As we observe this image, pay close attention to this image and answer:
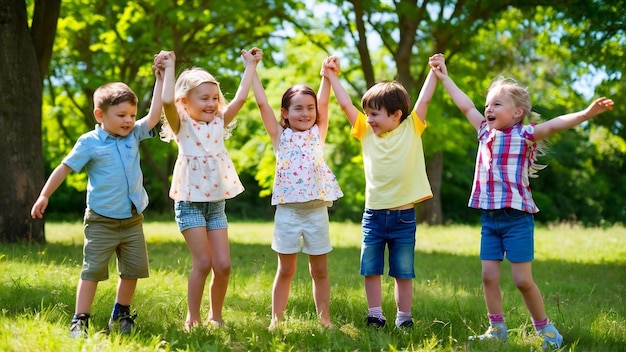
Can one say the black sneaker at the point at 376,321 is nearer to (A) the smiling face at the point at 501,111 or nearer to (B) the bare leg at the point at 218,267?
(B) the bare leg at the point at 218,267

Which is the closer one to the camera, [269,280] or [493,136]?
[493,136]

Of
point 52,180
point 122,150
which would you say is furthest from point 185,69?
point 52,180

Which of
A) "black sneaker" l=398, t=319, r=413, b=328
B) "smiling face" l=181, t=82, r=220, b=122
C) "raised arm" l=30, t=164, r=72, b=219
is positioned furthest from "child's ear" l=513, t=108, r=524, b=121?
"raised arm" l=30, t=164, r=72, b=219

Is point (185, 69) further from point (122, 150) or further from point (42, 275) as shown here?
point (42, 275)

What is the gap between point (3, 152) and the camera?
384 inches

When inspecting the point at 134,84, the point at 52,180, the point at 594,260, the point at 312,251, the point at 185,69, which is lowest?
the point at 594,260

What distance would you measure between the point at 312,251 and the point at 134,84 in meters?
18.5

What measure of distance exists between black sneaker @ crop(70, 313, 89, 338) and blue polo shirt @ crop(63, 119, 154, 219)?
0.70 meters

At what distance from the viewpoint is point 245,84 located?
5.38m

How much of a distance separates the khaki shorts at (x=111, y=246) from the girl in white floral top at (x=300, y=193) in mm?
968

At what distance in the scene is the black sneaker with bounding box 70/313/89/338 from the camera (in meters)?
4.64

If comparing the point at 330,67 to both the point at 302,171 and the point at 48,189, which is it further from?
the point at 48,189

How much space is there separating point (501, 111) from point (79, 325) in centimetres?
317

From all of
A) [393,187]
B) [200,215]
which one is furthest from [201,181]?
[393,187]
